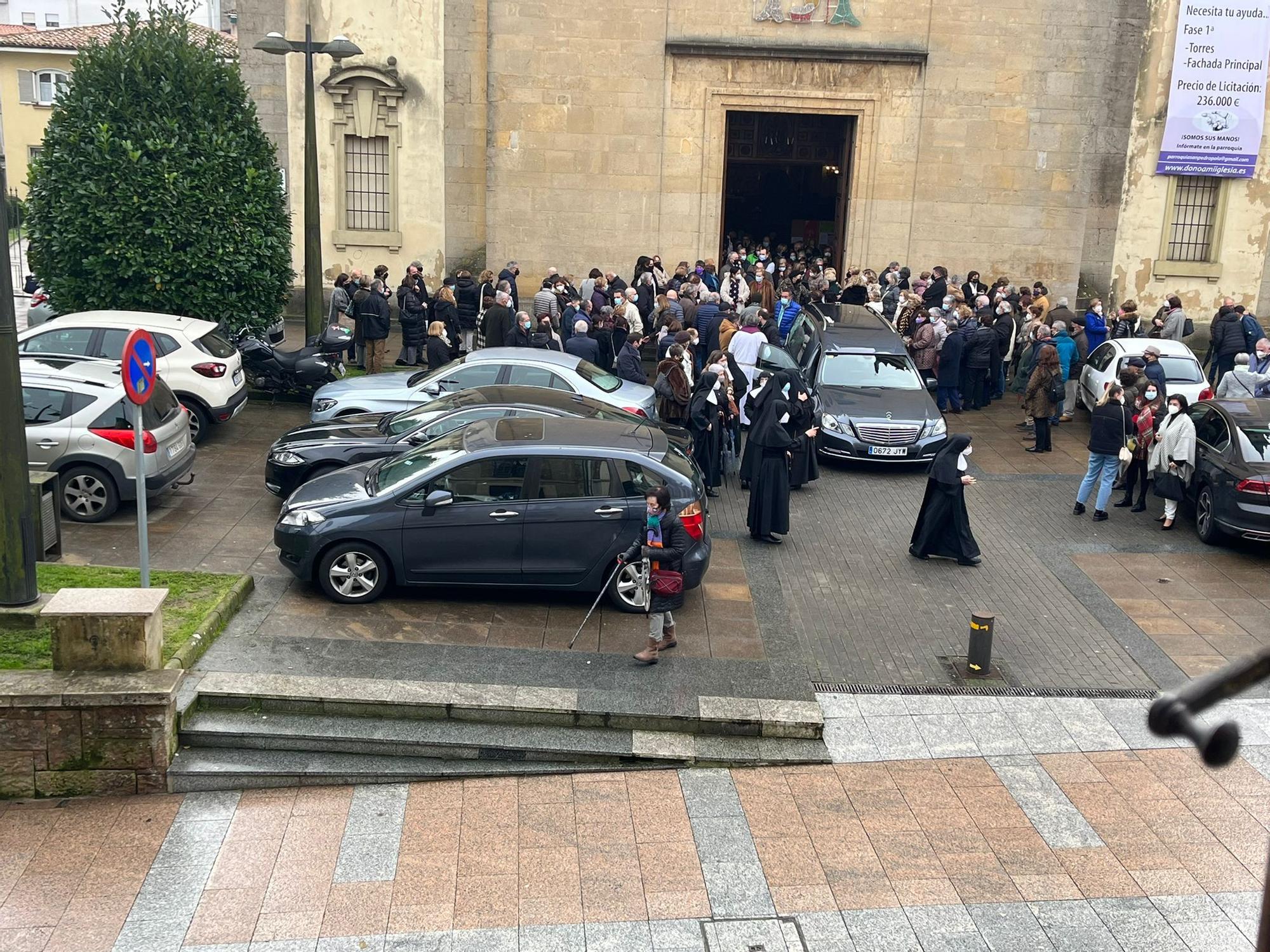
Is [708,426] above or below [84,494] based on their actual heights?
above

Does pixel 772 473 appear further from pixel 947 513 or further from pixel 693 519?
pixel 693 519

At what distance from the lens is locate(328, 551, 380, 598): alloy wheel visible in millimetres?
10758

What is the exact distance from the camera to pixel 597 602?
1051 cm

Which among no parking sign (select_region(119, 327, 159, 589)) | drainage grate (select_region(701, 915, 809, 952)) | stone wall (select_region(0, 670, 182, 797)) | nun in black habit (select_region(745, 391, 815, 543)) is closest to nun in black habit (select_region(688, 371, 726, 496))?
nun in black habit (select_region(745, 391, 815, 543))

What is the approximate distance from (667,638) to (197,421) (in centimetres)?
843

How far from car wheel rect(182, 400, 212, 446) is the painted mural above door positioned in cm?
1454

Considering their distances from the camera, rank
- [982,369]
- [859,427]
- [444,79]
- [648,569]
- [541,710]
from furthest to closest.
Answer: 1. [444,79]
2. [982,369]
3. [859,427]
4. [648,569]
5. [541,710]

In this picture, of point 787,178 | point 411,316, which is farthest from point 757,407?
point 787,178

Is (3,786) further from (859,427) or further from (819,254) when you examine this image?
(819,254)

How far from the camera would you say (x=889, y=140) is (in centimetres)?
2548

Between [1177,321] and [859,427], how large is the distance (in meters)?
8.19

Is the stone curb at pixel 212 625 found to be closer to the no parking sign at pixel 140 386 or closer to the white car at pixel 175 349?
the no parking sign at pixel 140 386

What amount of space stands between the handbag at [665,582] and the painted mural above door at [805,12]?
18063mm

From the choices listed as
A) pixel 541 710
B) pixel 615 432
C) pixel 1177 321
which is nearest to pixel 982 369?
pixel 1177 321
